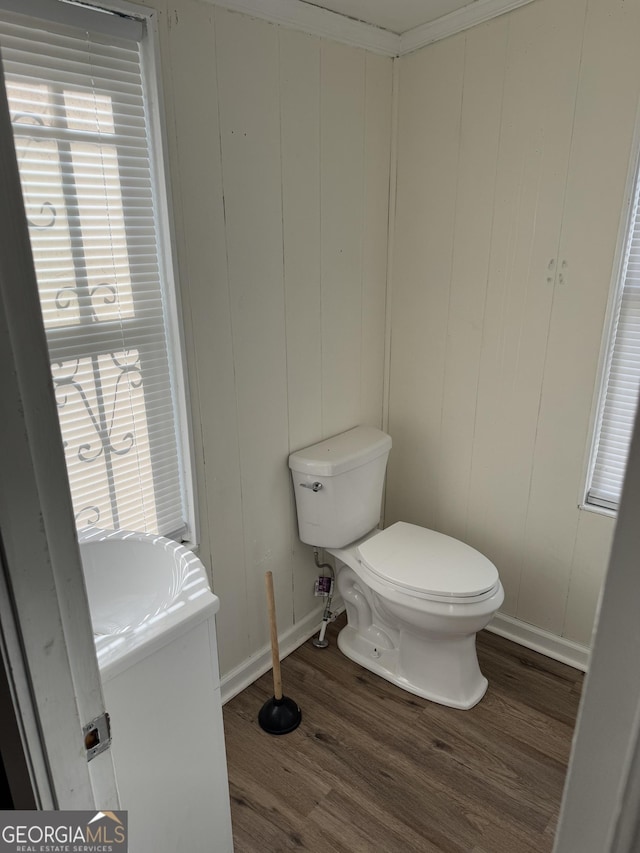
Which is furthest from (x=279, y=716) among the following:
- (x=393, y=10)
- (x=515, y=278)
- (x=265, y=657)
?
(x=393, y=10)

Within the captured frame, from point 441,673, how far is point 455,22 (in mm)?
2192

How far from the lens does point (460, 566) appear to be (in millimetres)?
1943

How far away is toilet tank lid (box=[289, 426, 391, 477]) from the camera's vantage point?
6.54 ft

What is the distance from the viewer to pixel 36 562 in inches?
26.7

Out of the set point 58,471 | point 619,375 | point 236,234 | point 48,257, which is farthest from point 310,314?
point 58,471

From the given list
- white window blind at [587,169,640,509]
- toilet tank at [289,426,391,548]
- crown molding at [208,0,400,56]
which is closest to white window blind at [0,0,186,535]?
crown molding at [208,0,400,56]

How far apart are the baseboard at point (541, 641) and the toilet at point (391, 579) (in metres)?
0.31

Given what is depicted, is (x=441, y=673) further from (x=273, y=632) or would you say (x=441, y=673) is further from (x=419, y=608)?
(x=273, y=632)

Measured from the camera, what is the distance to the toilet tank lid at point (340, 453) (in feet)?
6.54

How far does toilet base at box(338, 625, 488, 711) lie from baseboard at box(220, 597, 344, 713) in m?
0.26

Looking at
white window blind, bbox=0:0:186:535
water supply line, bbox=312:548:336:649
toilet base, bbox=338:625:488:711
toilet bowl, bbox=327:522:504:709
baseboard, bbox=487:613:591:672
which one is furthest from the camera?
water supply line, bbox=312:548:336:649

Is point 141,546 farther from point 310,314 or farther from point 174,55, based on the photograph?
point 174,55

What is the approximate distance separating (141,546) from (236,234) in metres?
0.93

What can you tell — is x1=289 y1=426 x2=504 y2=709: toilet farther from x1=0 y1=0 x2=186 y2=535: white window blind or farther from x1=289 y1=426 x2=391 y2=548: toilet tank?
x1=0 y1=0 x2=186 y2=535: white window blind
